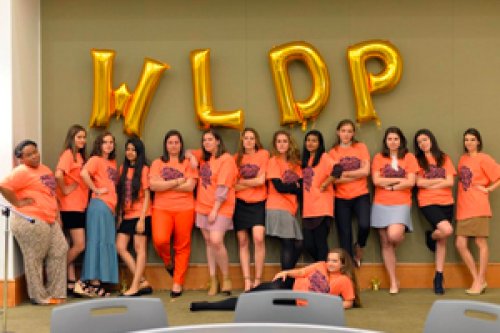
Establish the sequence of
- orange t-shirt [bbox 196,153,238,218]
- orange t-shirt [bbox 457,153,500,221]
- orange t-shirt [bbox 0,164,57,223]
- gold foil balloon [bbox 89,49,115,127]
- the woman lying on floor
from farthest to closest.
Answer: gold foil balloon [bbox 89,49,115,127] < orange t-shirt [bbox 457,153,500,221] < orange t-shirt [bbox 196,153,238,218] < orange t-shirt [bbox 0,164,57,223] < the woman lying on floor

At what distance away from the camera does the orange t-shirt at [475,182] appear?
681 centimetres

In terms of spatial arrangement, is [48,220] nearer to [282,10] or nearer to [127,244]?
[127,244]

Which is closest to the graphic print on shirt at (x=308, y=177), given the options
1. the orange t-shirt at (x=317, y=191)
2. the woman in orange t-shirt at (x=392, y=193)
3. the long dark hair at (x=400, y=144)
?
the orange t-shirt at (x=317, y=191)

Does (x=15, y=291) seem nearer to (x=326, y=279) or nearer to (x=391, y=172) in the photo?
(x=326, y=279)

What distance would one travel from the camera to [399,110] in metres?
7.27

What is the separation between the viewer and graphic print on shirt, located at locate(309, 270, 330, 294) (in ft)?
18.1

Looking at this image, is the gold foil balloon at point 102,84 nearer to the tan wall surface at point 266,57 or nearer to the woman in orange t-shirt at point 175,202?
the tan wall surface at point 266,57

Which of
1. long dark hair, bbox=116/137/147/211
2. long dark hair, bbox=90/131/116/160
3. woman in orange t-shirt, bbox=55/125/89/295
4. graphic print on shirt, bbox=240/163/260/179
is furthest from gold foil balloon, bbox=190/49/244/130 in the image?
woman in orange t-shirt, bbox=55/125/89/295

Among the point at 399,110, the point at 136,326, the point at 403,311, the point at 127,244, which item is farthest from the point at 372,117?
the point at 136,326

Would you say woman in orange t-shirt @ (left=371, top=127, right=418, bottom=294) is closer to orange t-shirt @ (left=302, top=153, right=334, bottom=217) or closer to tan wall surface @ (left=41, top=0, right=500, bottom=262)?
tan wall surface @ (left=41, top=0, right=500, bottom=262)

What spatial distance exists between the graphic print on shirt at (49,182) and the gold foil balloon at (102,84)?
93 centimetres

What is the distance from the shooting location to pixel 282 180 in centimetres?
683

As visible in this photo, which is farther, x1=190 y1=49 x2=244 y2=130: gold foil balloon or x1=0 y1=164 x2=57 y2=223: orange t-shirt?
x1=190 y1=49 x2=244 y2=130: gold foil balloon

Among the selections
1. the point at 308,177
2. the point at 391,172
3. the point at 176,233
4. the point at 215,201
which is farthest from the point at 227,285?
the point at 391,172
